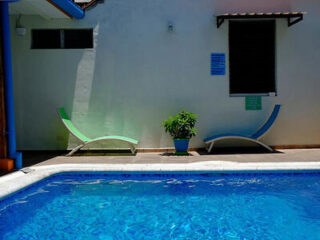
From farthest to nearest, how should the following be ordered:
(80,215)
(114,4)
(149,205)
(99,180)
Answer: (114,4) < (99,180) < (149,205) < (80,215)

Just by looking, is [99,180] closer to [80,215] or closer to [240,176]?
[80,215]

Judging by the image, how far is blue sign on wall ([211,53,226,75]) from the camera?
798 centimetres

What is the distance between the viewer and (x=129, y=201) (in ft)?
14.8

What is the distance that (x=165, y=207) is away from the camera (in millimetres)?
4285

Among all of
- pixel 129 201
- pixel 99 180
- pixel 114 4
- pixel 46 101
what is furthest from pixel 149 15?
pixel 129 201

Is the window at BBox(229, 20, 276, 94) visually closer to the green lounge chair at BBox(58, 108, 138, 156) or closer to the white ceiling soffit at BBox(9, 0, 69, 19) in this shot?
the green lounge chair at BBox(58, 108, 138, 156)

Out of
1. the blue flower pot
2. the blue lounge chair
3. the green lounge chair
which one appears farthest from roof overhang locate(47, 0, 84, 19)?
the blue lounge chair

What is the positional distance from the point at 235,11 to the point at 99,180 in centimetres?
559

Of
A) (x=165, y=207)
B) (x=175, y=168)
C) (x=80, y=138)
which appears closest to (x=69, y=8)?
(x=80, y=138)

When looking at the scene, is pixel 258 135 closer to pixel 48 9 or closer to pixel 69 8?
pixel 69 8

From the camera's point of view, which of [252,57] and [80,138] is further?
[252,57]

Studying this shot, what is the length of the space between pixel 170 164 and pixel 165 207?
155cm

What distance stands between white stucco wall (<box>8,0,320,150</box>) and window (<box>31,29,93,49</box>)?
0.55ft

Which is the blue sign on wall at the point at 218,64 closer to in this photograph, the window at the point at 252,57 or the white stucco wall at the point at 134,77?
the white stucco wall at the point at 134,77
